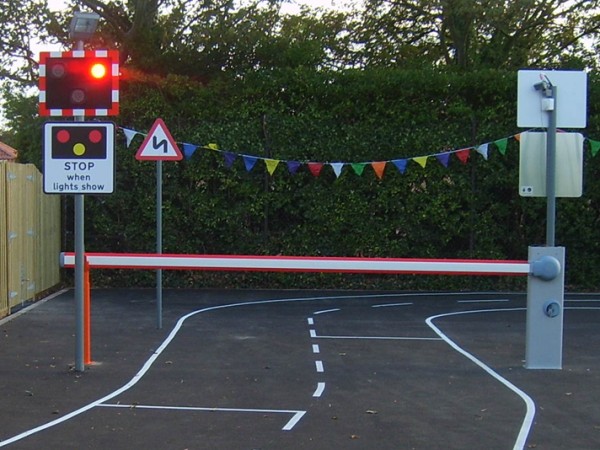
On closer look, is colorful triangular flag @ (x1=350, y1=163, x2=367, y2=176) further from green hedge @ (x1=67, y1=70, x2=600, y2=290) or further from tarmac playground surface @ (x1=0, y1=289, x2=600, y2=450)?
tarmac playground surface @ (x1=0, y1=289, x2=600, y2=450)

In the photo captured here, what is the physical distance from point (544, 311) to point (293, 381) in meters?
3.00

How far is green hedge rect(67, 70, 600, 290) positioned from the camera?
1895cm

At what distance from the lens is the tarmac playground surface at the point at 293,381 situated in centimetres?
717

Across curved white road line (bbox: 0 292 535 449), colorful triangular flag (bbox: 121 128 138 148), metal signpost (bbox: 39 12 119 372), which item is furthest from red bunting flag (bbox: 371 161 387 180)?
metal signpost (bbox: 39 12 119 372)

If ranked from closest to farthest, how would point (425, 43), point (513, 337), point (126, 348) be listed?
point (126, 348), point (513, 337), point (425, 43)

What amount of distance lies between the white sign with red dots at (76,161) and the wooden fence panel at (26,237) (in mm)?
4594

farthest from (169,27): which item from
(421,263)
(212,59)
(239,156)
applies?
(421,263)

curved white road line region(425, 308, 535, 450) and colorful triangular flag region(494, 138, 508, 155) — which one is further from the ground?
colorful triangular flag region(494, 138, 508, 155)

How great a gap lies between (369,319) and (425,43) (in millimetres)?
14701

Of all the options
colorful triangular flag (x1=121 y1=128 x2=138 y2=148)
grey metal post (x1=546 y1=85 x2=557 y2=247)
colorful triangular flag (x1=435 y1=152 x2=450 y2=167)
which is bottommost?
grey metal post (x1=546 y1=85 x2=557 y2=247)

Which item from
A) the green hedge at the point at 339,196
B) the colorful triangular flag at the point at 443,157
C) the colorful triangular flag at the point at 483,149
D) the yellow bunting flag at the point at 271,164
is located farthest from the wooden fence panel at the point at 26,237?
the colorful triangular flag at the point at 483,149

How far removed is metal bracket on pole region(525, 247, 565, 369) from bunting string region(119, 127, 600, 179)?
8.39 m

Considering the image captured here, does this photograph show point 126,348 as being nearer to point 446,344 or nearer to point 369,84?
point 446,344

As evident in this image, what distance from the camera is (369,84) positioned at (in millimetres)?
19391
